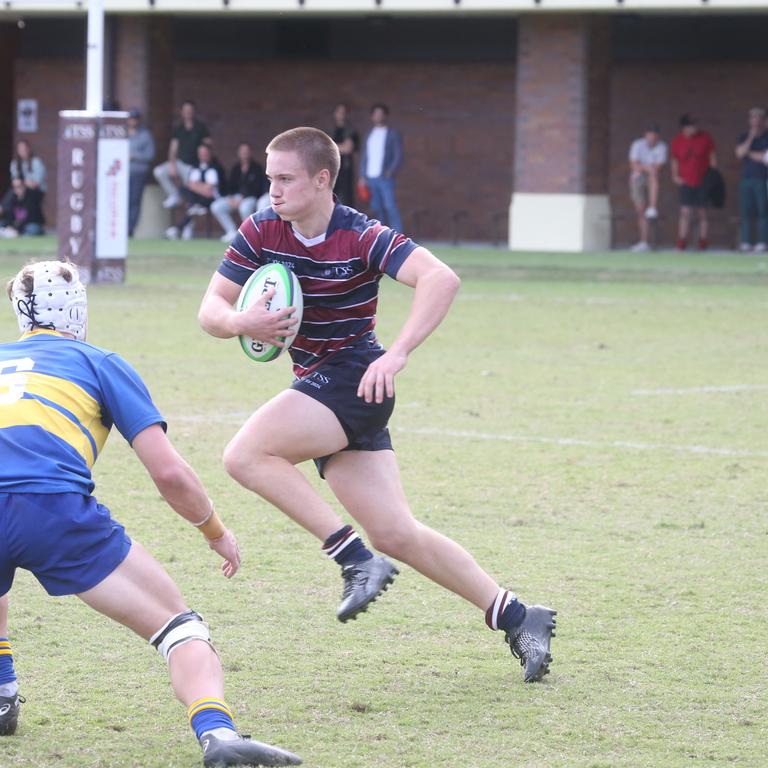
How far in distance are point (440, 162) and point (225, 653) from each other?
92.6ft

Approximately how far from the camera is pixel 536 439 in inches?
406

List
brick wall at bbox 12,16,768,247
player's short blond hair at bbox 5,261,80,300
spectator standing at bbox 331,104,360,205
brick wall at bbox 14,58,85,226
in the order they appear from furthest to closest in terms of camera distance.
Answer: brick wall at bbox 14,58,85,226
brick wall at bbox 12,16,768,247
spectator standing at bbox 331,104,360,205
player's short blond hair at bbox 5,261,80,300

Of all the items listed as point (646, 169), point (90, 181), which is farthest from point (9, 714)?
point (646, 169)

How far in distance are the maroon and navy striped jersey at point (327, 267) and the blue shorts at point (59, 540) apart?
1.50m

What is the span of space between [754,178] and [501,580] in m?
21.7

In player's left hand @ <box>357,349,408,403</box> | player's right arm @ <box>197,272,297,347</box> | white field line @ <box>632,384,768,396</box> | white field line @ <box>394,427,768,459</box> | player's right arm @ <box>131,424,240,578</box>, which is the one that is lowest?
white field line @ <box>394,427,768,459</box>

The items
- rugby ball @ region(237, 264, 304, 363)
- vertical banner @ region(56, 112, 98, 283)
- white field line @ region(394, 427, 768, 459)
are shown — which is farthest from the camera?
vertical banner @ region(56, 112, 98, 283)

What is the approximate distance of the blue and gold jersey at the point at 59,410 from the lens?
4.35m

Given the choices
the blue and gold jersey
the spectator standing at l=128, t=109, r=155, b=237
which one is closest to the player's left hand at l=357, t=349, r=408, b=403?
the blue and gold jersey

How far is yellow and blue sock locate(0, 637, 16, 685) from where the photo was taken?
480 cm

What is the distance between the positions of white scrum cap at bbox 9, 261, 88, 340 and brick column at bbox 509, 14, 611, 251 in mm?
23275

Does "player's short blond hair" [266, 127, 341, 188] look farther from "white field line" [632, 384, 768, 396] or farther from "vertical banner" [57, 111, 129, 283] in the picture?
"vertical banner" [57, 111, 129, 283]

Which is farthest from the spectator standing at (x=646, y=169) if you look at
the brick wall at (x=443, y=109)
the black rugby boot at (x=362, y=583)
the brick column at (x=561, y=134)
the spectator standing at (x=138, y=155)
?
the black rugby boot at (x=362, y=583)

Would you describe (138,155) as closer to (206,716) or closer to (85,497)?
(85,497)
